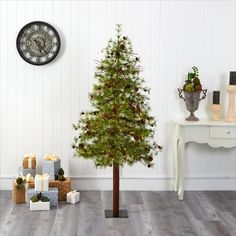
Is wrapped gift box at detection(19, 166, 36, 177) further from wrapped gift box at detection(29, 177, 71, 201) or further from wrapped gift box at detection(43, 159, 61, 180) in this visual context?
wrapped gift box at detection(29, 177, 71, 201)

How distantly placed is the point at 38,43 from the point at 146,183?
1.70m

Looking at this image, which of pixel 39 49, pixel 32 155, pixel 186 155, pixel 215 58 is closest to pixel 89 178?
pixel 32 155

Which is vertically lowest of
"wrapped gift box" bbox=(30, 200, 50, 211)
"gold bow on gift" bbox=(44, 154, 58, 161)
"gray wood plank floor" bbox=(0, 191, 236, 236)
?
"gray wood plank floor" bbox=(0, 191, 236, 236)

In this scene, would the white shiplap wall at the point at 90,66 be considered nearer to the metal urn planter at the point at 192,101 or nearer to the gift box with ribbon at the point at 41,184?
the metal urn planter at the point at 192,101

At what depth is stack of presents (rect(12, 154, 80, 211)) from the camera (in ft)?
16.2

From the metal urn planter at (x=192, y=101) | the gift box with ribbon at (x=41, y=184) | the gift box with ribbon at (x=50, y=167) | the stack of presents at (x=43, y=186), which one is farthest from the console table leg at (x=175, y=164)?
the gift box with ribbon at (x=41, y=184)

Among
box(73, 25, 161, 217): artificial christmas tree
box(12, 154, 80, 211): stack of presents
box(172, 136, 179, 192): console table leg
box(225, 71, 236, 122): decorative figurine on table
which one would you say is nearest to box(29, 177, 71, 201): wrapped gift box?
box(12, 154, 80, 211): stack of presents

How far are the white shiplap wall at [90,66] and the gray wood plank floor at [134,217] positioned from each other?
34cm

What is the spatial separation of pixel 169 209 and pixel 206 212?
0.32m

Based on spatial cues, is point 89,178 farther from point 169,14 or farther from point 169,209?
point 169,14

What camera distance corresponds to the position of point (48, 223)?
178 inches

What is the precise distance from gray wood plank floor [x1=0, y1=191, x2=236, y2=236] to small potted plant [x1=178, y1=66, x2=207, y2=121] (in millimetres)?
819

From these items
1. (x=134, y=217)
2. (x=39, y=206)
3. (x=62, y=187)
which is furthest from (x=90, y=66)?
(x=134, y=217)

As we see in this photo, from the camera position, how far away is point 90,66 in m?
5.51
